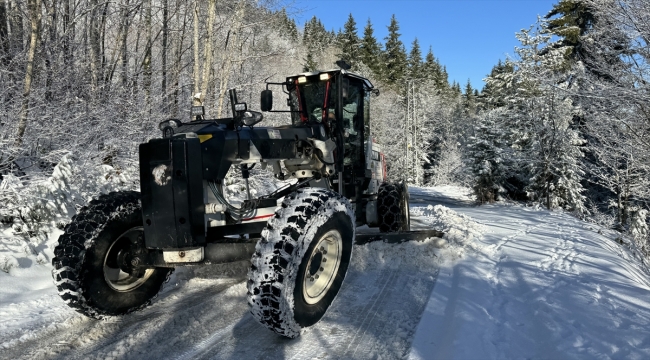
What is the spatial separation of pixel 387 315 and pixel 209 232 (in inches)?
72.7

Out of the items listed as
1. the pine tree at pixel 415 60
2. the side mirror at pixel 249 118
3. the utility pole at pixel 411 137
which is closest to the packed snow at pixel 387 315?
the side mirror at pixel 249 118

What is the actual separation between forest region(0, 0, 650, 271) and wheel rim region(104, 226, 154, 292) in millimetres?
1873

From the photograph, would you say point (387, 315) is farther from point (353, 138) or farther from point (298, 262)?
point (353, 138)

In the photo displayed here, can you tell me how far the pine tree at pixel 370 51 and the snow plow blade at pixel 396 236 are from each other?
46.6 meters

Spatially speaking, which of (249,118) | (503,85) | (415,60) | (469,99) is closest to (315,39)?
(415,60)

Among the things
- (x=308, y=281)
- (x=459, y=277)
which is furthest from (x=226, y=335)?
(x=459, y=277)

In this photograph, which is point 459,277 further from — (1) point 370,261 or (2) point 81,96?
(2) point 81,96

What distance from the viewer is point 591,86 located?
10.4m

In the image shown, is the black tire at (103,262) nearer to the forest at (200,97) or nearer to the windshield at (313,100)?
the forest at (200,97)

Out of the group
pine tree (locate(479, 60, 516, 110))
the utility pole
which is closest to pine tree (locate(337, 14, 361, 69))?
the utility pole

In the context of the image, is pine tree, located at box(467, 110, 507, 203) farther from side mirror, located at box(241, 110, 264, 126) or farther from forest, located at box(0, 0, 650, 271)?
side mirror, located at box(241, 110, 264, 126)

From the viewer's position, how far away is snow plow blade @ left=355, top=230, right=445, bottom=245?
17.4 ft

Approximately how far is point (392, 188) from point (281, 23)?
32.3ft

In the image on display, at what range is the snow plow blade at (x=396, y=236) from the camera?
5309 mm
